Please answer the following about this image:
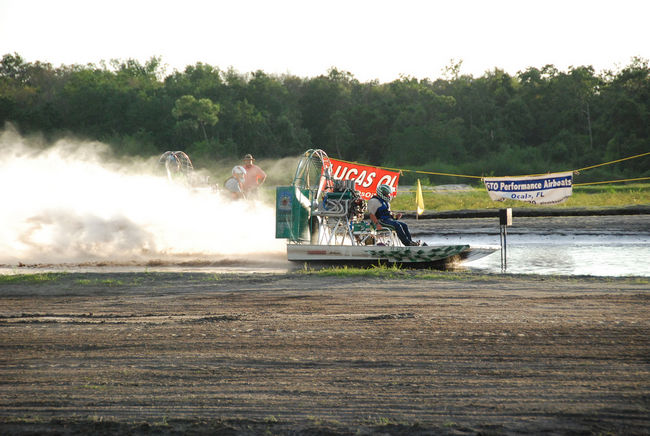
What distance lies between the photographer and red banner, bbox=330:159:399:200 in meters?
18.2

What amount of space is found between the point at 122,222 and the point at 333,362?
1336cm

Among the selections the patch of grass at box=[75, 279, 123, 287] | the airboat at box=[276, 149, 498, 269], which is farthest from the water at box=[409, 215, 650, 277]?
the patch of grass at box=[75, 279, 123, 287]

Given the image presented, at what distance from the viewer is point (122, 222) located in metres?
18.4

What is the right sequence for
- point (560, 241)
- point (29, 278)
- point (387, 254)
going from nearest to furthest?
point (29, 278) < point (387, 254) < point (560, 241)

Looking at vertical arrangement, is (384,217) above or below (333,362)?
above

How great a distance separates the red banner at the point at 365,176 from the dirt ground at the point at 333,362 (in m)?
7.65

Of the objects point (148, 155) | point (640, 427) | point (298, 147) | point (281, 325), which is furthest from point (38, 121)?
point (640, 427)

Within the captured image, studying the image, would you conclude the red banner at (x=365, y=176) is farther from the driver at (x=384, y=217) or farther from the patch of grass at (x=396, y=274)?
the patch of grass at (x=396, y=274)

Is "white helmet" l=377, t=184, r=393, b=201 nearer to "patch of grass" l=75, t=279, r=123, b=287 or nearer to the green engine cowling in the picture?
the green engine cowling

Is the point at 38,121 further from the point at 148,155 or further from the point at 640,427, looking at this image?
the point at 640,427

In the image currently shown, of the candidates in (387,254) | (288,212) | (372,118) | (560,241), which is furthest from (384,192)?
(372,118)

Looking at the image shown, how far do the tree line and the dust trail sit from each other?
3857 cm

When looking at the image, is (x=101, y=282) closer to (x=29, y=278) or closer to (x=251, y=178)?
(x=29, y=278)

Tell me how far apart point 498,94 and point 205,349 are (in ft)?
228
